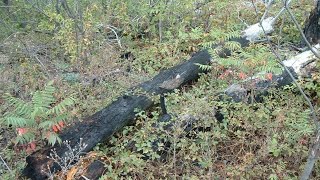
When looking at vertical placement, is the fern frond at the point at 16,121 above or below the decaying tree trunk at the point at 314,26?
below

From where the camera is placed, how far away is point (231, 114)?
4297mm

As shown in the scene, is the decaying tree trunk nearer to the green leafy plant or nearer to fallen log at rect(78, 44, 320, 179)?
fallen log at rect(78, 44, 320, 179)

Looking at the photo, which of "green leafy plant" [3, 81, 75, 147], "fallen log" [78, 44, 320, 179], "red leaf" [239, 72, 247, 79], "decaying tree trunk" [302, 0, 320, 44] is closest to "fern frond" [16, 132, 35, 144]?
"green leafy plant" [3, 81, 75, 147]

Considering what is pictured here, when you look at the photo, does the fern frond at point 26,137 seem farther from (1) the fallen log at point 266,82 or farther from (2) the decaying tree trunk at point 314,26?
(2) the decaying tree trunk at point 314,26

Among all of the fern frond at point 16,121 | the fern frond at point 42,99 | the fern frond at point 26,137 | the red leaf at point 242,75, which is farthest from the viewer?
the red leaf at point 242,75

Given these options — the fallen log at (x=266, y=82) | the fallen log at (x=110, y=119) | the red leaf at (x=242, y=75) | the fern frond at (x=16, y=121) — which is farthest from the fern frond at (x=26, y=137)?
the red leaf at (x=242, y=75)

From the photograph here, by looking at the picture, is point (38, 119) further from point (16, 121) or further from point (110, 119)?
point (110, 119)

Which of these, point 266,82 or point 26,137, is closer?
point 26,137

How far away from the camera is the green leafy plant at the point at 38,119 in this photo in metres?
4.15

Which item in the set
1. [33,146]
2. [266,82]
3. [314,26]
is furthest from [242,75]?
[33,146]

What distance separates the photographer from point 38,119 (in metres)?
4.46

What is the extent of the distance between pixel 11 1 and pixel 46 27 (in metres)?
2.24

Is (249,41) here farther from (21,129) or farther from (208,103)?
(21,129)

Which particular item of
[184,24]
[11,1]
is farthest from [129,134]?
[11,1]
